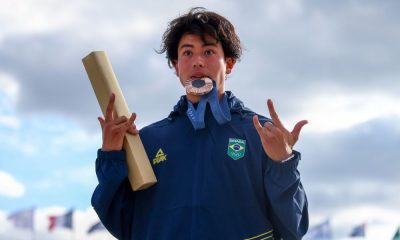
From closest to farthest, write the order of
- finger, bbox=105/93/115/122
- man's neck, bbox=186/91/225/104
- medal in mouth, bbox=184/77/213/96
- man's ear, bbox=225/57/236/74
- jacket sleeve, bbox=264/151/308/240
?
jacket sleeve, bbox=264/151/308/240
finger, bbox=105/93/115/122
medal in mouth, bbox=184/77/213/96
man's neck, bbox=186/91/225/104
man's ear, bbox=225/57/236/74

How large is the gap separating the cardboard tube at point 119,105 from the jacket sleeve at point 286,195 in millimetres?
894

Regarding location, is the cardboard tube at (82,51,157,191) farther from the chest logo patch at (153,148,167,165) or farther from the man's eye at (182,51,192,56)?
the man's eye at (182,51,192,56)

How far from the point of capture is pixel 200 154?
612cm

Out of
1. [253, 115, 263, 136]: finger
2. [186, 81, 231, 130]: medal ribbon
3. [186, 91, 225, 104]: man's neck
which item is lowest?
[253, 115, 263, 136]: finger

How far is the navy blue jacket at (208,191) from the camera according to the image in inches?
231

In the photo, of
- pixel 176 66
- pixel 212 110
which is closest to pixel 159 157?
pixel 212 110

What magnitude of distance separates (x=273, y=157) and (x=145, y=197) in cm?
110

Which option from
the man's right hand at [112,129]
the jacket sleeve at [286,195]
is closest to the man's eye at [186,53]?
the man's right hand at [112,129]

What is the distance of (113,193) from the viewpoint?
6.09m

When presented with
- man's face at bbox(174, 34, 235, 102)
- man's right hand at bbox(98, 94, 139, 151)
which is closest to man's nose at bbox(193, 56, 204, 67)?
man's face at bbox(174, 34, 235, 102)

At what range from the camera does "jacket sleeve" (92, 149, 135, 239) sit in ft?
19.9

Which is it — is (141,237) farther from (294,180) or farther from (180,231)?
(294,180)

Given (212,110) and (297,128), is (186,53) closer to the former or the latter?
(212,110)

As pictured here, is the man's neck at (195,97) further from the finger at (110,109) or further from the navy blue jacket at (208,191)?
the finger at (110,109)
